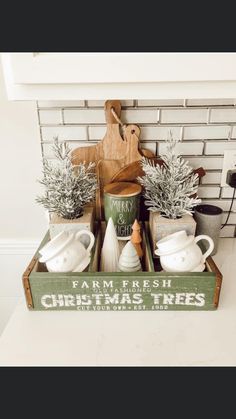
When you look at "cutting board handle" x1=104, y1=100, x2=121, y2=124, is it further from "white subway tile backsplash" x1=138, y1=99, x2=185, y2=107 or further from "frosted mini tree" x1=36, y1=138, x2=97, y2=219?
"frosted mini tree" x1=36, y1=138, x2=97, y2=219

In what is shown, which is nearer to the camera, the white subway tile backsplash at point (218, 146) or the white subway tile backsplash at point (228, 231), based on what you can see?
the white subway tile backsplash at point (218, 146)

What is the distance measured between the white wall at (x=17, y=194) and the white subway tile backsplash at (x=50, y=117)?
0.06m

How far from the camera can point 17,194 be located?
1.26 metres

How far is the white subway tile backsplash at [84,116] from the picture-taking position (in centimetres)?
108

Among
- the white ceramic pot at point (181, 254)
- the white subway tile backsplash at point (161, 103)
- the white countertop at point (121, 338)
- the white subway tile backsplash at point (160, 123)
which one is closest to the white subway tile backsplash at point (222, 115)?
the white subway tile backsplash at point (160, 123)

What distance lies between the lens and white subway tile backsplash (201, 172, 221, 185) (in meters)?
1.17

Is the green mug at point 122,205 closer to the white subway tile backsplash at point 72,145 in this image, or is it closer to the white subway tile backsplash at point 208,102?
the white subway tile backsplash at point 72,145

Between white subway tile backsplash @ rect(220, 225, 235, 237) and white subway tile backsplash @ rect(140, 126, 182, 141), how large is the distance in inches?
16.1

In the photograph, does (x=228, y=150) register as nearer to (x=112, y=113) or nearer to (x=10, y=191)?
(x=112, y=113)

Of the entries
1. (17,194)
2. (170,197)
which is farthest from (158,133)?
(17,194)

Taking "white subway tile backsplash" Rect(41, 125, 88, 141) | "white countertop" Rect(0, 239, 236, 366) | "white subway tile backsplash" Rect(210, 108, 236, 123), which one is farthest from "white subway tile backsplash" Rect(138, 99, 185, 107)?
"white countertop" Rect(0, 239, 236, 366)

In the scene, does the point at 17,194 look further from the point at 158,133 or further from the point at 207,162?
the point at 207,162
